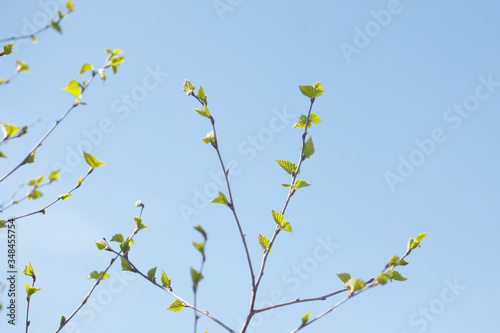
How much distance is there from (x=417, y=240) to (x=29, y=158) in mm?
2132

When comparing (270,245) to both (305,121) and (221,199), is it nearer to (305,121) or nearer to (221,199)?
(221,199)

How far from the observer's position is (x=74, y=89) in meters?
1.97

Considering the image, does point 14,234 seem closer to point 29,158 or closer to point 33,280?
point 33,280

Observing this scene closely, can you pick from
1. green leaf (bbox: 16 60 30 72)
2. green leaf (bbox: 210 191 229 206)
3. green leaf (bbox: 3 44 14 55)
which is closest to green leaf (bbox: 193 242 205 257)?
green leaf (bbox: 210 191 229 206)

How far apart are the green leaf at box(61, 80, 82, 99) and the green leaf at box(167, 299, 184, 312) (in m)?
1.21

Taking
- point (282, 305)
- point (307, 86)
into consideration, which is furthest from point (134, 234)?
point (307, 86)

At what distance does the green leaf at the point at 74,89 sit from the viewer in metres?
1.96

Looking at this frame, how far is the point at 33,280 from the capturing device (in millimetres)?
2117

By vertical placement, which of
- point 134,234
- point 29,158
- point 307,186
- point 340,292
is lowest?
point 340,292

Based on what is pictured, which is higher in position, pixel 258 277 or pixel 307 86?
pixel 307 86

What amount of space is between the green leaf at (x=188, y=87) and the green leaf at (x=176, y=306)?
113 cm

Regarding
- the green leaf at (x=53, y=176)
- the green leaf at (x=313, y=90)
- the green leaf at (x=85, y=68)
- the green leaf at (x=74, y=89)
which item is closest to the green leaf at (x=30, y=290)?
the green leaf at (x=53, y=176)

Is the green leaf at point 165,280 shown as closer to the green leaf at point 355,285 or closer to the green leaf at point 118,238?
the green leaf at point 118,238

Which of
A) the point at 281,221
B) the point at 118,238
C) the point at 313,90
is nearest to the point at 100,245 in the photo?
the point at 118,238
